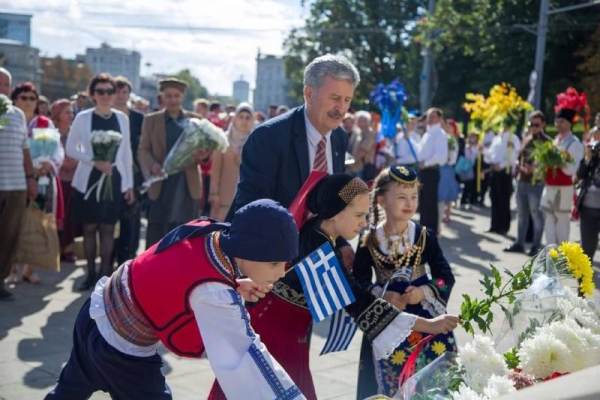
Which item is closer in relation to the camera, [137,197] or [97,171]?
[97,171]

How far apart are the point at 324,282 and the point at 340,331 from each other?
22.2 inches

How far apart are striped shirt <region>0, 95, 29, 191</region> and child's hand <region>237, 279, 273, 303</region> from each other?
4.99m

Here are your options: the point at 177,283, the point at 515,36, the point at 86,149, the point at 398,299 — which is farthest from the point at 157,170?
the point at 515,36

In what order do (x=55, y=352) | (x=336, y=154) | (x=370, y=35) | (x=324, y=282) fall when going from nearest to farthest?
(x=324, y=282)
(x=336, y=154)
(x=55, y=352)
(x=370, y=35)

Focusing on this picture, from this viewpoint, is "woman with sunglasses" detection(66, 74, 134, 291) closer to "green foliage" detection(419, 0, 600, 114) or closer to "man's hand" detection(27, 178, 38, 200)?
"man's hand" detection(27, 178, 38, 200)

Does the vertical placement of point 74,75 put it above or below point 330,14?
below

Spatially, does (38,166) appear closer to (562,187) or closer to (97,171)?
(97,171)

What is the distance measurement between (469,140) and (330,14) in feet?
125

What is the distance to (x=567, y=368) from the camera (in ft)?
7.61

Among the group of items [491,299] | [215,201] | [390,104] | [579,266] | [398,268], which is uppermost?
[390,104]

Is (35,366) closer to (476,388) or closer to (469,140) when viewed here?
(476,388)

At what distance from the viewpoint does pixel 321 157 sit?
439cm

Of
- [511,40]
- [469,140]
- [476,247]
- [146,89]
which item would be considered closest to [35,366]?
[476,247]

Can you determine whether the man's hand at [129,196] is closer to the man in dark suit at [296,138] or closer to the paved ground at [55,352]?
the paved ground at [55,352]
